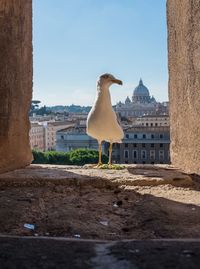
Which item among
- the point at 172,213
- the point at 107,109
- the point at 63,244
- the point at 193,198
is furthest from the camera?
the point at 107,109

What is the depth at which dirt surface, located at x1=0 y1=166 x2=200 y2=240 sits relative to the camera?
3.55 metres

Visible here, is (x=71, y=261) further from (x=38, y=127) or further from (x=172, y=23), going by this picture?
(x=38, y=127)

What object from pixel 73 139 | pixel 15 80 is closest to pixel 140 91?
pixel 73 139

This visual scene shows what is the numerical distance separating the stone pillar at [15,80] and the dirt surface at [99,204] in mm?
277

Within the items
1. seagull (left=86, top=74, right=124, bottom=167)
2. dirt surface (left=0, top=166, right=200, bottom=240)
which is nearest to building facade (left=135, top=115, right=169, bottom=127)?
seagull (left=86, top=74, right=124, bottom=167)

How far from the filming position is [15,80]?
18.0 feet

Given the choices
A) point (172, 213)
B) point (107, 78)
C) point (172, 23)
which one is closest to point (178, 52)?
point (172, 23)

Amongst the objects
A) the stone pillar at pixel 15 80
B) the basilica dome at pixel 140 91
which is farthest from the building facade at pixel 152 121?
the basilica dome at pixel 140 91

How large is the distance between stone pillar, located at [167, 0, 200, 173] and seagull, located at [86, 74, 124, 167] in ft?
2.44

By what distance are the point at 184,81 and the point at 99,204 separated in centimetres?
216

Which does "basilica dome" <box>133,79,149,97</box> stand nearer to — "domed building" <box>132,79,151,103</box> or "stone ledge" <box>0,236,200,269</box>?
"domed building" <box>132,79,151,103</box>

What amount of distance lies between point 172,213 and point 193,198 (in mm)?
665

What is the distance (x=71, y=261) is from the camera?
8.12ft

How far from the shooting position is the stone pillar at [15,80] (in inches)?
209
